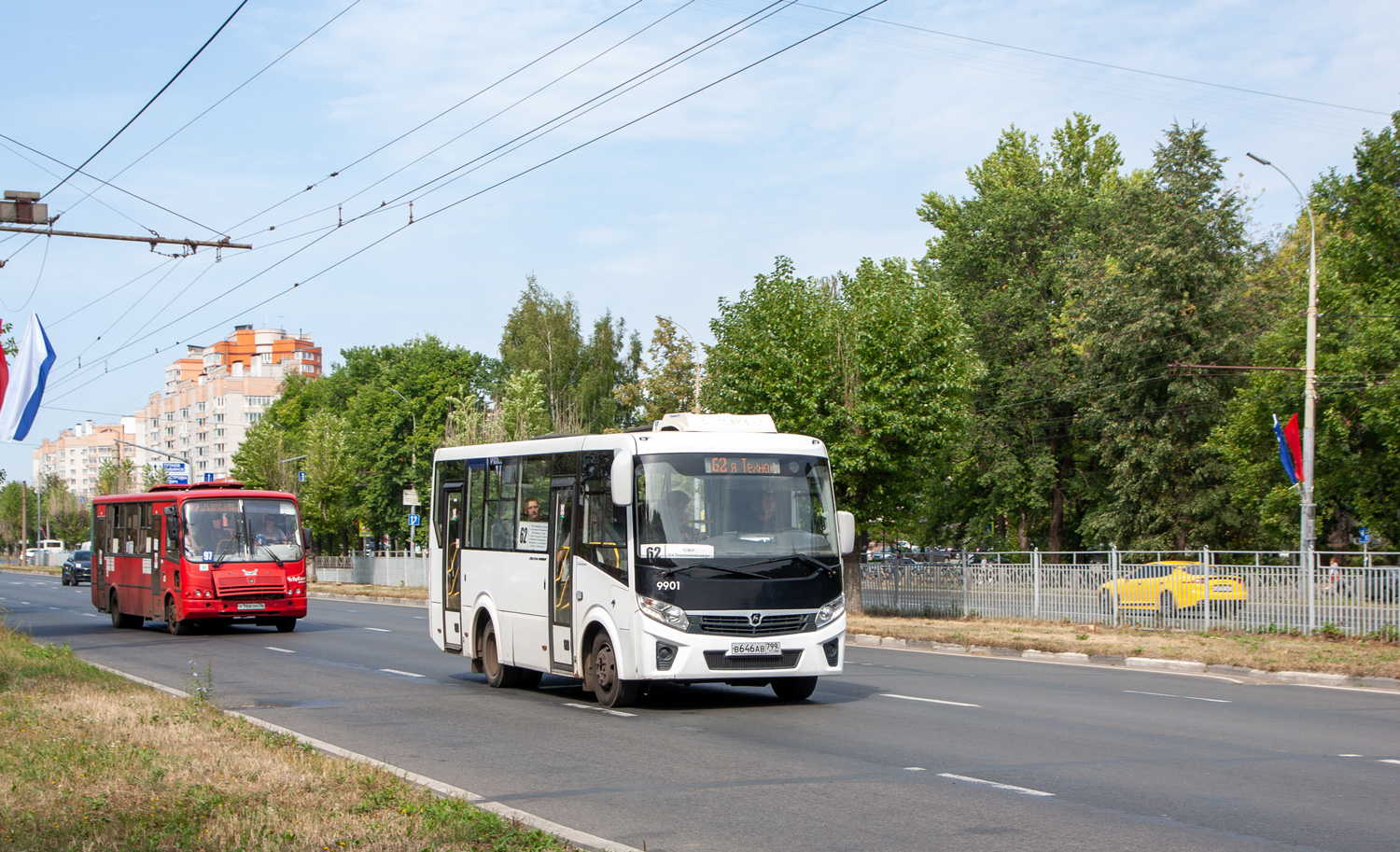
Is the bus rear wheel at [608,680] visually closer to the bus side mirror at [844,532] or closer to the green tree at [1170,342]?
the bus side mirror at [844,532]

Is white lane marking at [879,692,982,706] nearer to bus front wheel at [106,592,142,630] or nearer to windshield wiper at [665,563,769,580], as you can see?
windshield wiper at [665,563,769,580]

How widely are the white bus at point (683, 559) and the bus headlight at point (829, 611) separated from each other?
0.02 metres

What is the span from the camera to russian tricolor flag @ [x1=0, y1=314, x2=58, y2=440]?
69.5ft

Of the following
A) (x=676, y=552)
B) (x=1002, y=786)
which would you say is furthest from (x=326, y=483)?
(x=1002, y=786)

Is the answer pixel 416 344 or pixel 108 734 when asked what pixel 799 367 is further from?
pixel 416 344

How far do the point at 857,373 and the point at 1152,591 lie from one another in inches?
325

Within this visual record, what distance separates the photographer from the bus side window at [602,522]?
13.6 metres

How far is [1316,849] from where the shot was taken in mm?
7012

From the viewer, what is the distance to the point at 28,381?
21.8 meters

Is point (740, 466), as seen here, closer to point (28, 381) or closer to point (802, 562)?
point (802, 562)

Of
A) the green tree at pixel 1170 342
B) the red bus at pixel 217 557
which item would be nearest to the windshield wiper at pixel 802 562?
the red bus at pixel 217 557

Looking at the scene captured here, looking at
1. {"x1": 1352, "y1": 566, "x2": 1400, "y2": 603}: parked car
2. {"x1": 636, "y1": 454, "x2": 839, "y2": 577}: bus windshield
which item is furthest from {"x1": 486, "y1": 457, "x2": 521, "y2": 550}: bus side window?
{"x1": 1352, "y1": 566, "x2": 1400, "y2": 603}: parked car

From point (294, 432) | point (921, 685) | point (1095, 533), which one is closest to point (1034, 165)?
point (1095, 533)

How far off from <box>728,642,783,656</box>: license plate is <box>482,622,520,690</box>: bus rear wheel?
3932mm
